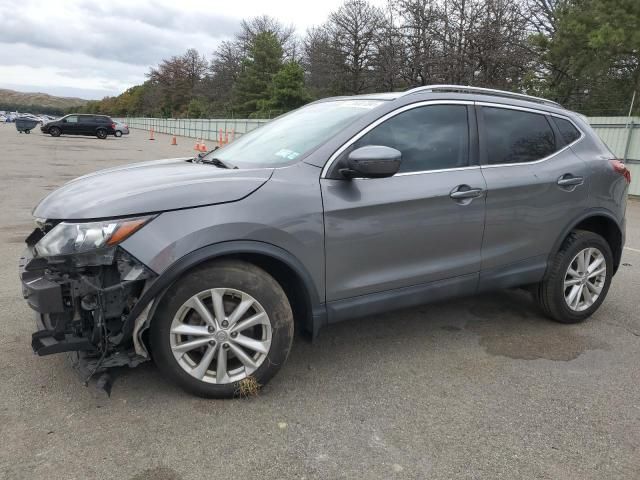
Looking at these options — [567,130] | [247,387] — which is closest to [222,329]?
[247,387]

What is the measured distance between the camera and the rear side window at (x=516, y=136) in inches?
149

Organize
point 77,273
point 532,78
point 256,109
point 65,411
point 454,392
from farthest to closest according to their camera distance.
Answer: point 256,109 → point 532,78 → point 454,392 → point 65,411 → point 77,273

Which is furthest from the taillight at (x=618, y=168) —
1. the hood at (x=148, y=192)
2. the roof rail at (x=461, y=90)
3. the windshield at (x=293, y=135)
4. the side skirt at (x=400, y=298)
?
the hood at (x=148, y=192)

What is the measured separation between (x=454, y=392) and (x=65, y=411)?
219 centimetres

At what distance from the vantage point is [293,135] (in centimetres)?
361

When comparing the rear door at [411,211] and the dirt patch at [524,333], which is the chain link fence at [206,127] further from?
the rear door at [411,211]

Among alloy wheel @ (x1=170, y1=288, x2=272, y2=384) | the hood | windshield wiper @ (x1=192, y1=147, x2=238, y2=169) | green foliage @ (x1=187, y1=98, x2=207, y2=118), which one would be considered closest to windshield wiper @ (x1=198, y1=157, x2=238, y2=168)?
windshield wiper @ (x1=192, y1=147, x2=238, y2=169)

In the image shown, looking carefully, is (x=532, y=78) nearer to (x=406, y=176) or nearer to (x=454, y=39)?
(x=454, y=39)

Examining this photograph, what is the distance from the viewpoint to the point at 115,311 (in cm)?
265

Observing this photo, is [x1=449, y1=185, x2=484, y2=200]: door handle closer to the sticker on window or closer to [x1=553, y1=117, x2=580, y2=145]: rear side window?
the sticker on window

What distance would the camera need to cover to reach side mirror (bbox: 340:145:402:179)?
9.73ft

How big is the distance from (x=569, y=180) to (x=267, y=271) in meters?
2.48

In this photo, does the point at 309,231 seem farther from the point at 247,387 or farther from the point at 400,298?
the point at 247,387

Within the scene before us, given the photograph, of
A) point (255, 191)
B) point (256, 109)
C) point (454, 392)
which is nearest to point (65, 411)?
point (255, 191)
